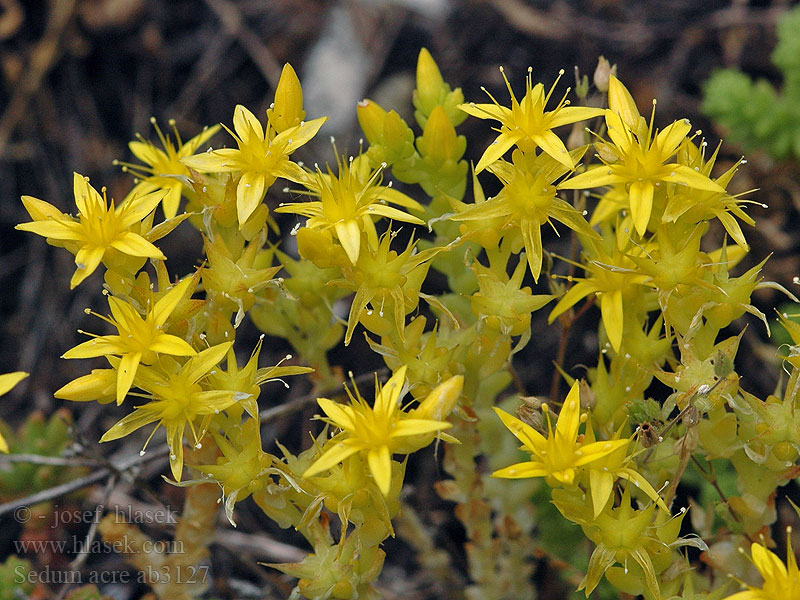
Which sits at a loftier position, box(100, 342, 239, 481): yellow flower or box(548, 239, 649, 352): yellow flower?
box(548, 239, 649, 352): yellow flower

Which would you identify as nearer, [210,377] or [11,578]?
[210,377]

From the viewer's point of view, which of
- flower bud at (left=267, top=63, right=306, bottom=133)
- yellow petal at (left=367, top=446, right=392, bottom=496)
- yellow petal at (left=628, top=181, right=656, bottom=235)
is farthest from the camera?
flower bud at (left=267, top=63, right=306, bottom=133)

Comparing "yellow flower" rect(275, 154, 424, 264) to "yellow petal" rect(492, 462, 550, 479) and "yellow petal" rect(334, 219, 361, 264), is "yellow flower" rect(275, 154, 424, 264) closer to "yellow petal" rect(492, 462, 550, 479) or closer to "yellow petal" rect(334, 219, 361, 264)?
"yellow petal" rect(334, 219, 361, 264)

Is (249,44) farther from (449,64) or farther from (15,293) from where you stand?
(15,293)

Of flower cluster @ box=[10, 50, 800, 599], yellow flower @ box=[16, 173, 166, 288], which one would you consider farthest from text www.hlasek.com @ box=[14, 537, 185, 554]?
yellow flower @ box=[16, 173, 166, 288]

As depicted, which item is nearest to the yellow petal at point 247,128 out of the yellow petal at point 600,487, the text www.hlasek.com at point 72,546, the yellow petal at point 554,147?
the yellow petal at point 554,147

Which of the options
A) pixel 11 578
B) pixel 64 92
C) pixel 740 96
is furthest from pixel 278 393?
pixel 740 96

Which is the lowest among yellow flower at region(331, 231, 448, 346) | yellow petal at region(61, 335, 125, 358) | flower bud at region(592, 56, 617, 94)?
yellow petal at region(61, 335, 125, 358)

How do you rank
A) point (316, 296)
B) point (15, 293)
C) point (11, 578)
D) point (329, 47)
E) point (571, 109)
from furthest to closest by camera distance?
point (329, 47)
point (15, 293)
point (11, 578)
point (316, 296)
point (571, 109)

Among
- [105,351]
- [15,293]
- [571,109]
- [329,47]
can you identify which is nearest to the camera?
[105,351]
